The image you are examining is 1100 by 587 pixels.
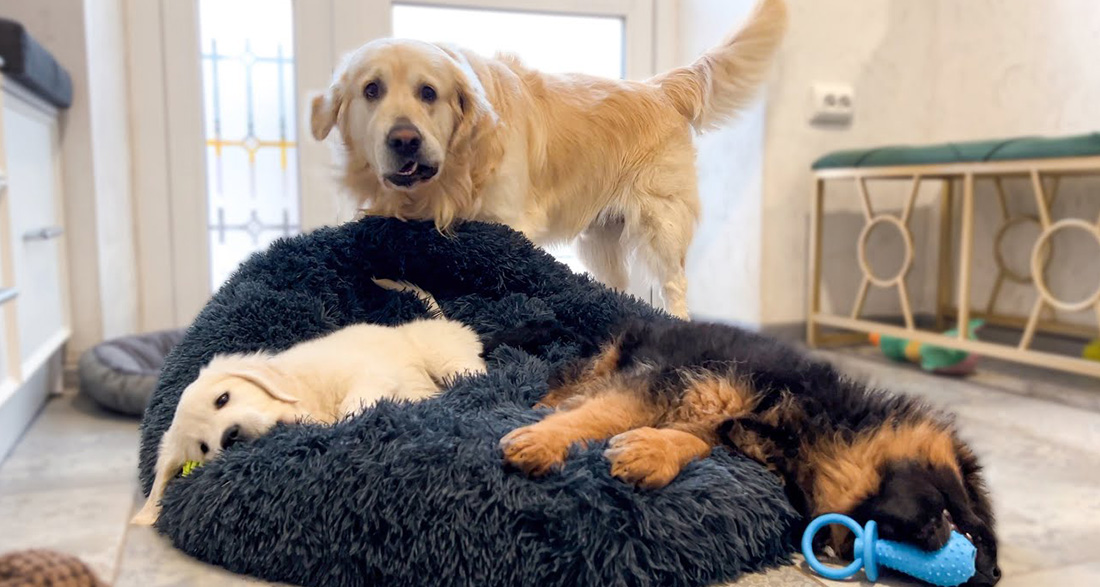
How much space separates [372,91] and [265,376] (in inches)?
25.7

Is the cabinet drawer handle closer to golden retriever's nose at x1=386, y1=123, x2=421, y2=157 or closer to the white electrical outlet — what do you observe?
golden retriever's nose at x1=386, y1=123, x2=421, y2=157

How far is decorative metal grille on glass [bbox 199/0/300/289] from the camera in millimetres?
3201

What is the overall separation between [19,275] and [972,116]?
3.35m

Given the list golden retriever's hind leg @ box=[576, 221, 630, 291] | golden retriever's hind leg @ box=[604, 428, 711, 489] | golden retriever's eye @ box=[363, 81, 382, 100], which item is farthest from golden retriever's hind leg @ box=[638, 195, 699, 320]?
golden retriever's hind leg @ box=[604, 428, 711, 489]

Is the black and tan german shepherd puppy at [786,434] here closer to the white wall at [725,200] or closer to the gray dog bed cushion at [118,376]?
the gray dog bed cushion at [118,376]

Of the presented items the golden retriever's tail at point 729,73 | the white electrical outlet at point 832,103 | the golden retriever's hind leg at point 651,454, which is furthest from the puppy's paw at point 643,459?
the white electrical outlet at point 832,103

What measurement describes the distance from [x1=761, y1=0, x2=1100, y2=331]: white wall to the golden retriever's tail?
1156 millimetres

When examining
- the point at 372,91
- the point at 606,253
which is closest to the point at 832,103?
the point at 606,253

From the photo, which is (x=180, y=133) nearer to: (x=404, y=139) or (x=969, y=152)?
(x=404, y=139)

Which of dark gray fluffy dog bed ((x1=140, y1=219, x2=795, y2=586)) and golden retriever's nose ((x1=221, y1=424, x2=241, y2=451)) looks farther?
golden retriever's nose ((x1=221, y1=424, x2=241, y2=451))

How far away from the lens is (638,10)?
3.67 m

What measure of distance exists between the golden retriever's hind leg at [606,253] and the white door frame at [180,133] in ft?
4.15

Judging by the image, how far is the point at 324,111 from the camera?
178cm

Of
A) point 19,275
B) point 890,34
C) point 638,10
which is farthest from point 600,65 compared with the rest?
point 19,275
